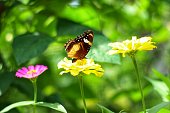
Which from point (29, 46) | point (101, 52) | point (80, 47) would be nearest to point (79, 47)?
point (80, 47)

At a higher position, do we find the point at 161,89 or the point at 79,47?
the point at 79,47

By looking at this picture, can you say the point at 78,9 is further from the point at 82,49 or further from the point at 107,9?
the point at 82,49

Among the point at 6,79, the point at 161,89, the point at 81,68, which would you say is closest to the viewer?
the point at 81,68

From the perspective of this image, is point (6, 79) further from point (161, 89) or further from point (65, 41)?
point (161, 89)

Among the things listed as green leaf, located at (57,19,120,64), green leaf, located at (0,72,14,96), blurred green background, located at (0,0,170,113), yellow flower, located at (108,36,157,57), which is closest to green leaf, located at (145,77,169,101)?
blurred green background, located at (0,0,170,113)

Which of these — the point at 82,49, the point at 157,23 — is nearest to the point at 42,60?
the point at 157,23
